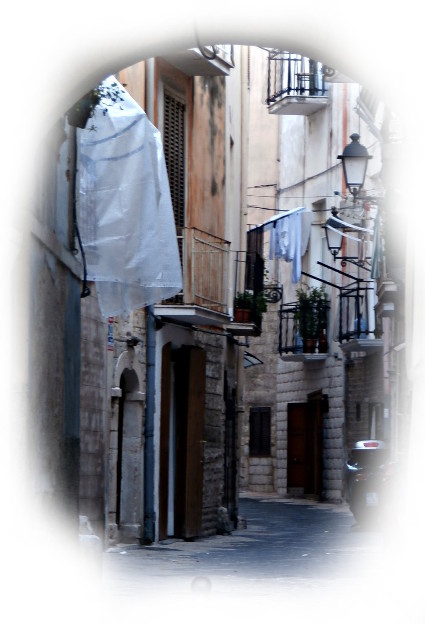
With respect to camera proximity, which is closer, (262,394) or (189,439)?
(189,439)

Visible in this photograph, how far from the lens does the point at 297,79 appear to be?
115 feet

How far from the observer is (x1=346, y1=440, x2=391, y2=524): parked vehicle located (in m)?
22.7

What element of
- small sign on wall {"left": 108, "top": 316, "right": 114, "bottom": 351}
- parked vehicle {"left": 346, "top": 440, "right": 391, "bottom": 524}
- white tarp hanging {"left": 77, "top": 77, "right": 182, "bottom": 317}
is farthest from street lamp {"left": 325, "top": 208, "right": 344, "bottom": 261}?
white tarp hanging {"left": 77, "top": 77, "right": 182, "bottom": 317}

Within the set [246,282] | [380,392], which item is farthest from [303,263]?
[246,282]

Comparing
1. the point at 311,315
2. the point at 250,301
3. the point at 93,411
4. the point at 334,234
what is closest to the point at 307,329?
the point at 311,315

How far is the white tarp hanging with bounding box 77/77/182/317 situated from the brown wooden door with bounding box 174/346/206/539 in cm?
723

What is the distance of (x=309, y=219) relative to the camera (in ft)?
111

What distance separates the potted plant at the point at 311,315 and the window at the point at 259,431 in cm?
405

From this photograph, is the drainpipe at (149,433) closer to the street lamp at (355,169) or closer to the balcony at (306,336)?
the street lamp at (355,169)

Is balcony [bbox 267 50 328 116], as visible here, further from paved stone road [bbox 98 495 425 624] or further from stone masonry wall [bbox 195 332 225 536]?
paved stone road [bbox 98 495 425 624]

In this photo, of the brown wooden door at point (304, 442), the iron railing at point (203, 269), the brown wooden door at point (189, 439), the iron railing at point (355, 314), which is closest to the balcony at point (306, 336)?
the brown wooden door at point (304, 442)

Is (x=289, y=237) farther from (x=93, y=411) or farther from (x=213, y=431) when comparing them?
(x=93, y=411)

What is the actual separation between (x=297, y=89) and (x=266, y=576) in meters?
21.4

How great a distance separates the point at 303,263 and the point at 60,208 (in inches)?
982
